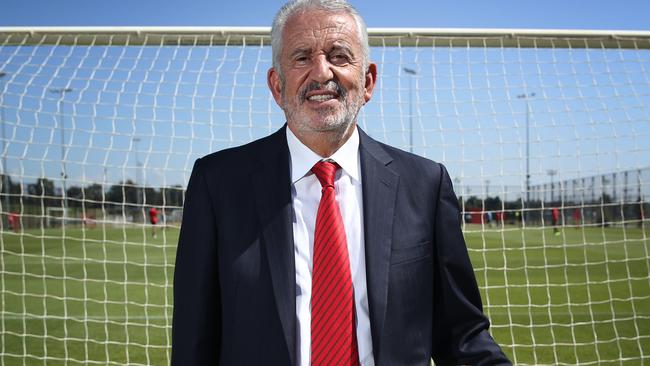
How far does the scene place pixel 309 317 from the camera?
5.06ft

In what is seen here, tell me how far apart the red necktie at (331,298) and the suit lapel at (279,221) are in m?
0.07

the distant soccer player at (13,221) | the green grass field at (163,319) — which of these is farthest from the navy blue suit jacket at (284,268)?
the distant soccer player at (13,221)

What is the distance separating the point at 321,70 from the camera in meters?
1.58

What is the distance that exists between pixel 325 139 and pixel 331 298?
0.48m

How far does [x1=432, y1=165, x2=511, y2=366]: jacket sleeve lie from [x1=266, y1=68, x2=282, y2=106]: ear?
0.60 m

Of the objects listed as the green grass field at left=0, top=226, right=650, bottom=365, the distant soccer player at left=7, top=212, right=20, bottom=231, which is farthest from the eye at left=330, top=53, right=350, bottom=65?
the distant soccer player at left=7, top=212, right=20, bottom=231

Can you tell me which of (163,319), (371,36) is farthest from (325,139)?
(163,319)

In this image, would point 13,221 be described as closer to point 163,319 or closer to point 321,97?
point 163,319

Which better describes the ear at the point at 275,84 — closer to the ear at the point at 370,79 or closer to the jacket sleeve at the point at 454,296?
the ear at the point at 370,79

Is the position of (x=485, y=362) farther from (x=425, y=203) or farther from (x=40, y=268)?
(x=40, y=268)

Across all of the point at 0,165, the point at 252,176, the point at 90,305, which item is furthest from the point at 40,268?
the point at 252,176

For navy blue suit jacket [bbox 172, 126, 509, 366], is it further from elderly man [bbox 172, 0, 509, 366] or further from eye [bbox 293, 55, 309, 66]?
eye [bbox 293, 55, 309, 66]

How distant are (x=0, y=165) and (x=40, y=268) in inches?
423

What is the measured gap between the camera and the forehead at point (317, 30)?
62.5 inches
